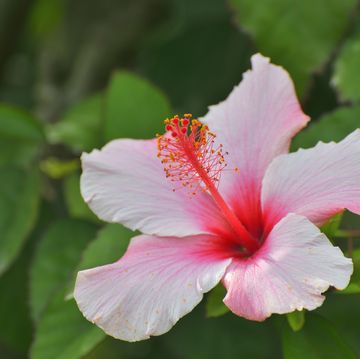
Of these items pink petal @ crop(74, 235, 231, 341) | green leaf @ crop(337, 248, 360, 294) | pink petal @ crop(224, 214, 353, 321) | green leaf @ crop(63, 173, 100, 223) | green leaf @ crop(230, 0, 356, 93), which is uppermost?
green leaf @ crop(230, 0, 356, 93)

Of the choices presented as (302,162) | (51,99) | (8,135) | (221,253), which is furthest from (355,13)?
(51,99)

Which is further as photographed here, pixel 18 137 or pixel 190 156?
pixel 18 137

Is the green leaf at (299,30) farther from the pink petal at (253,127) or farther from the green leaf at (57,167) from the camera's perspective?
the green leaf at (57,167)

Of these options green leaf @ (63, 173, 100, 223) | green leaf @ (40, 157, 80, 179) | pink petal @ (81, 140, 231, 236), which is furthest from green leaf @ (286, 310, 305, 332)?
green leaf @ (40, 157, 80, 179)

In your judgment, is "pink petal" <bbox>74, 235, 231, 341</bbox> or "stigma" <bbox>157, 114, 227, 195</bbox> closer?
"pink petal" <bbox>74, 235, 231, 341</bbox>

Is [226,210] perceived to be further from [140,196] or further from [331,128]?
[331,128]

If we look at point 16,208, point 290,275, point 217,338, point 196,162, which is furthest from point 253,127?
point 217,338

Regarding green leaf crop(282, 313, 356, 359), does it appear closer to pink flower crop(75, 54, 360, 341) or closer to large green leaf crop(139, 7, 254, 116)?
pink flower crop(75, 54, 360, 341)
